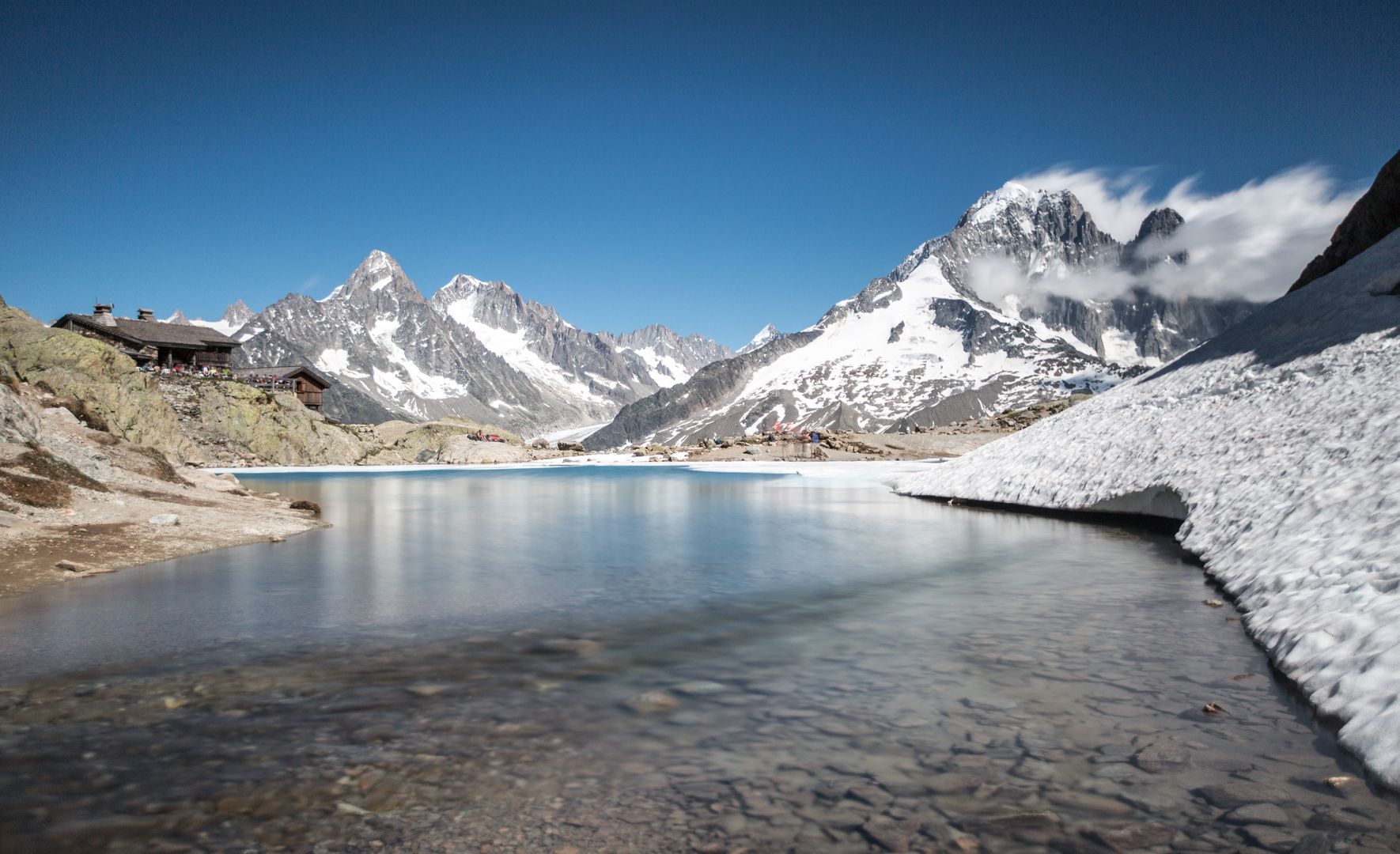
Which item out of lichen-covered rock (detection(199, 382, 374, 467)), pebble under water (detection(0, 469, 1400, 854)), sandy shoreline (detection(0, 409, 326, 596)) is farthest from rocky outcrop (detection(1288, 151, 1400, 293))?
lichen-covered rock (detection(199, 382, 374, 467))

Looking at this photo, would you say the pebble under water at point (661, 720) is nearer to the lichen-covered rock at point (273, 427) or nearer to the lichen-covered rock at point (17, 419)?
the lichen-covered rock at point (17, 419)

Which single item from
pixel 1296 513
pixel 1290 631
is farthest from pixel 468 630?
pixel 1296 513

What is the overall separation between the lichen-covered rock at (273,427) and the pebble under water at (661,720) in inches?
2307

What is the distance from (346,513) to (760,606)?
2109cm

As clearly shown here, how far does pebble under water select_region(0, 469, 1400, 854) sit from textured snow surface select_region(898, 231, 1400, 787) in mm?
553

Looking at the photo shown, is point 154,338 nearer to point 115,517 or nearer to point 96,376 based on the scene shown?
point 96,376

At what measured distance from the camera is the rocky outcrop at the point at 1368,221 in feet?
95.7

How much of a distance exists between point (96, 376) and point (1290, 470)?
61.2 metres

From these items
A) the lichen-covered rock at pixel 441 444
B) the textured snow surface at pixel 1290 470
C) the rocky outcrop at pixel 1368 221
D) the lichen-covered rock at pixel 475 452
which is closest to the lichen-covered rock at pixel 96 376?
the lichen-covered rock at pixel 441 444

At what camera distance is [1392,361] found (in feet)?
50.1

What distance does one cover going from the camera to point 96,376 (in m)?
48.0

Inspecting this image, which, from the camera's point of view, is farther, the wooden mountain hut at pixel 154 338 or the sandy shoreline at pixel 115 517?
the wooden mountain hut at pixel 154 338

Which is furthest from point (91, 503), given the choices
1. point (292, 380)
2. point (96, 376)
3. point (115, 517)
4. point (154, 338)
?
point (292, 380)

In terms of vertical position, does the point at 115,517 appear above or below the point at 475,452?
below
